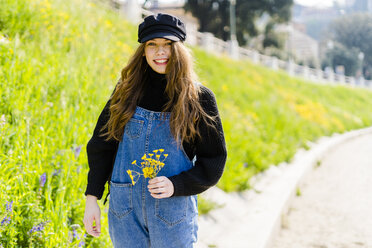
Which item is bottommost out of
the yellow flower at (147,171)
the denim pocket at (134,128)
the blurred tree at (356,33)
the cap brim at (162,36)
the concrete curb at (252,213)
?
the concrete curb at (252,213)

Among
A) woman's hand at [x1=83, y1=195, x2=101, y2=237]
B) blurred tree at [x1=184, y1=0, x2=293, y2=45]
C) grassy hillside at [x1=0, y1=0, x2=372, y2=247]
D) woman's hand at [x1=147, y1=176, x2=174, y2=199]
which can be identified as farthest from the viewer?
Answer: blurred tree at [x1=184, y1=0, x2=293, y2=45]

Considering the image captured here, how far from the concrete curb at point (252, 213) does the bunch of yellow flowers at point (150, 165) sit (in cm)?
179

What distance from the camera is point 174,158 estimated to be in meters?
1.84

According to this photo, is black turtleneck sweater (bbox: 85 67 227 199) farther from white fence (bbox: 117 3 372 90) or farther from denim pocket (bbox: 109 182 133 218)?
white fence (bbox: 117 3 372 90)

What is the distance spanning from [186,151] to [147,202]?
30 cm

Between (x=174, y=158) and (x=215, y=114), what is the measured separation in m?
0.28

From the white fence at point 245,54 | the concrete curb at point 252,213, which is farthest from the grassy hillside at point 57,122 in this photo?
the white fence at point 245,54

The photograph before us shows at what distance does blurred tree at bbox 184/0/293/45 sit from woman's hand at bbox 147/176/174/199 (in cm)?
3189

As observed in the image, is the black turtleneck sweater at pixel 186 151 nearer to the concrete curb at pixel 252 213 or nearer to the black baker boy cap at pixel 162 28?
the black baker boy cap at pixel 162 28

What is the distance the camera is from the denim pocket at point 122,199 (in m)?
1.83

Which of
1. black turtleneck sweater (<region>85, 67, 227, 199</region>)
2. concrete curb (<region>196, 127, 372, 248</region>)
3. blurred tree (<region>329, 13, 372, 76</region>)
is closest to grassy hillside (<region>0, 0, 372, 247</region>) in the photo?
concrete curb (<region>196, 127, 372, 248</region>)

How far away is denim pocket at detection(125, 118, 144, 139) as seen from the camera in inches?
73.4

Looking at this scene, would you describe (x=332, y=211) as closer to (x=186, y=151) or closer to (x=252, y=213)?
(x=252, y=213)

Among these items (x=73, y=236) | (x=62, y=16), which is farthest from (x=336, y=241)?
(x=62, y=16)
